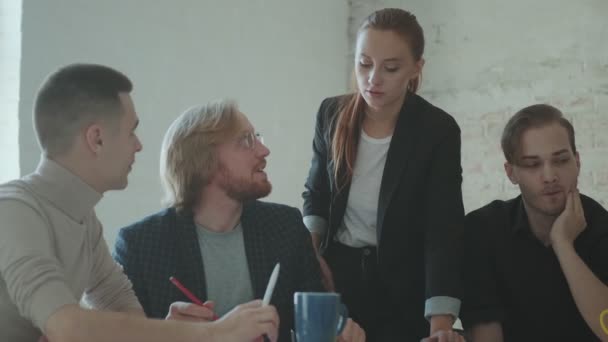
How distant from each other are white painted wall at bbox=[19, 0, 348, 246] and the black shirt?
1.35 meters

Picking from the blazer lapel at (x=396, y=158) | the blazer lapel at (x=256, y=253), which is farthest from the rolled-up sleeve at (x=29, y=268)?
the blazer lapel at (x=396, y=158)

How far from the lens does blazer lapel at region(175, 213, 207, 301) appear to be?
166 centimetres

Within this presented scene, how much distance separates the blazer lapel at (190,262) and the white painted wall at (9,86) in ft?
2.93

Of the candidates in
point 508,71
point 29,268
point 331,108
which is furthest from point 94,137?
point 508,71

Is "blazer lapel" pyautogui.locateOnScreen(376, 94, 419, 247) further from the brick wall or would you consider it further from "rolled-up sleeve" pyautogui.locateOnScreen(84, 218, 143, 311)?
the brick wall

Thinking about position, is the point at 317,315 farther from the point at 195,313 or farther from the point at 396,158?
the point at 396,158

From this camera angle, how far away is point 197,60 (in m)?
3.13

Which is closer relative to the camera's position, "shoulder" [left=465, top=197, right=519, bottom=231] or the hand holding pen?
the hand holding pen

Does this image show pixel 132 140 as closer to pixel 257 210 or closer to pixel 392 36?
pixel 257 210

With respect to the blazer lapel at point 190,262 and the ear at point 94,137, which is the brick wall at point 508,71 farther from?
the ear at point 94,137

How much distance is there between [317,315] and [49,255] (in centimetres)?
45

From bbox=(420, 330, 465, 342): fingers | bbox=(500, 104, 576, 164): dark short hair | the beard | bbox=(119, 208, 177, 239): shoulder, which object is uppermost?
bbox=(500, 104, 576, 164): dark short hair

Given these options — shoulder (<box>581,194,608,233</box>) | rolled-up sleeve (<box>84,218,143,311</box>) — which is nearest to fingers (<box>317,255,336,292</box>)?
rolled-up sleeve (<box>84,218,143,311</box>)

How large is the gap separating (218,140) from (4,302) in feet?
2.44
